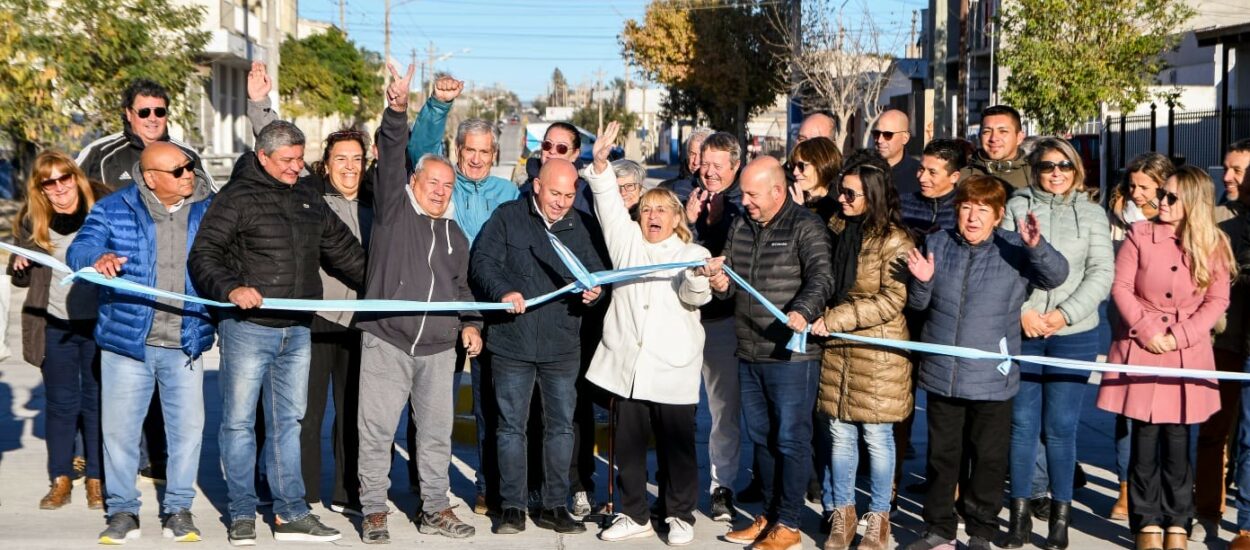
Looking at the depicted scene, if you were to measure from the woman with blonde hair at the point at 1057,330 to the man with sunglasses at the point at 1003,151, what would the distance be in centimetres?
76

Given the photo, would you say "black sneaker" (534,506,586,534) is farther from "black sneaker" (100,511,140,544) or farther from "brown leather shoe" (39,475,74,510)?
"brown leather shoe" (39,475,74,510)

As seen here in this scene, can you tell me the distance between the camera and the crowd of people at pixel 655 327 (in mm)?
6160

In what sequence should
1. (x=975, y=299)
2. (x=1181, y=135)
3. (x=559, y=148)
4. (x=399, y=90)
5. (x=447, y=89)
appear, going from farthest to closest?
(x=1181, y=135) → (x=559, y=148) → (x=447, y=89) → (x=399, y=90) → (x=975, y=299)

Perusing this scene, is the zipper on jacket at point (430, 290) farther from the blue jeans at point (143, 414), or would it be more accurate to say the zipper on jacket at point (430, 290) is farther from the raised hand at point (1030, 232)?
the raised hand at point (1030, 232)

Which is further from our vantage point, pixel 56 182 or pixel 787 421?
pixel 56 182

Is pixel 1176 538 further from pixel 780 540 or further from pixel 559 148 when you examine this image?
pixel 559 148

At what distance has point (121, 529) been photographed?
6.30m

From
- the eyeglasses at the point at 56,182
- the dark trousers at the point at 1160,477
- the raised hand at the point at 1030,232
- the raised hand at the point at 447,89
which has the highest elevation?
the raised hand at the point at 447,89

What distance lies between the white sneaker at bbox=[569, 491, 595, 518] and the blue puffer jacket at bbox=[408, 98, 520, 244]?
1.43m

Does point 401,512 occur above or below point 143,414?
below

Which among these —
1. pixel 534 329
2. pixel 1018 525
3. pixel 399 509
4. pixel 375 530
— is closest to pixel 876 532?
pixel 1018 525

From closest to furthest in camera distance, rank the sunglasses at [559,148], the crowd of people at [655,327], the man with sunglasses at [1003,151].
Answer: the crowd of people at [655,327] → the man with sunglasses at [1003,151] → the sunglasses at [559,148]

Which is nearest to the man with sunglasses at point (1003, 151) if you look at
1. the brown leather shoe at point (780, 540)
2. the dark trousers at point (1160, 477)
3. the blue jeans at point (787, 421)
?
the dark trousers at point (1160, 477)

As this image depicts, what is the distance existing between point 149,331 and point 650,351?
7.54 feet
